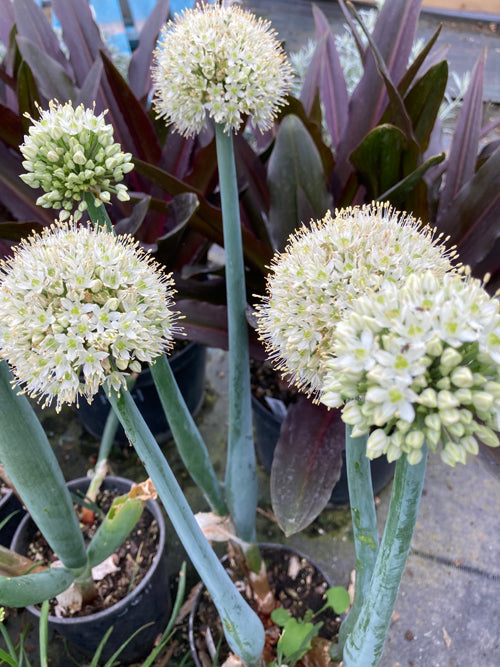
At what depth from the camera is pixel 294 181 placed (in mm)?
1094

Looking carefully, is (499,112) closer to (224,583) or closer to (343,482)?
(343,482)

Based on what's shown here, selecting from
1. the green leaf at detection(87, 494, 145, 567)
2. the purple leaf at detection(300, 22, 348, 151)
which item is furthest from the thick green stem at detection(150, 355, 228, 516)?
the purple leaf at detection(300, 22, 348, 151)

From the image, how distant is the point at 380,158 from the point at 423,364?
858 mm

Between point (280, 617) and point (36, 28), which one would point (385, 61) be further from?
point (280, 617)

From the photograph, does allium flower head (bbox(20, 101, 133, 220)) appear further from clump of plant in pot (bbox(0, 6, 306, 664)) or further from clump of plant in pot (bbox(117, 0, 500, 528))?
clump of plant in pot (bbox(117, 0, 500, 528))

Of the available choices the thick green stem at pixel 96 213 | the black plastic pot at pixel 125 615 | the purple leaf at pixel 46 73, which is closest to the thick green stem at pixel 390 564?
the thick green stem at pixel 96 213

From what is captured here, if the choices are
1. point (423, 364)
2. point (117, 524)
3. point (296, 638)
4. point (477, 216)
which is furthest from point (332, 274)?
point (477, 216)

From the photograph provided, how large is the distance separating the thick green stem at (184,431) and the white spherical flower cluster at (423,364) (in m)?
0.32

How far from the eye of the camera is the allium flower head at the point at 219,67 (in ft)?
2.29

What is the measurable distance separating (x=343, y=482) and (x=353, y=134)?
878mm

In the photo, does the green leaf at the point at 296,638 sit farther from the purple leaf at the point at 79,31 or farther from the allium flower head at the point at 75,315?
the purple leaf at the point at 79,31

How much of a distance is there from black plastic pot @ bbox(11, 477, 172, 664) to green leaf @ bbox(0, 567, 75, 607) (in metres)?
0.17

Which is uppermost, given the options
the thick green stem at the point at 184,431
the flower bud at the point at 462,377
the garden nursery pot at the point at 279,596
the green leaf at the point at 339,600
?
the flower bud at the point at 462,377

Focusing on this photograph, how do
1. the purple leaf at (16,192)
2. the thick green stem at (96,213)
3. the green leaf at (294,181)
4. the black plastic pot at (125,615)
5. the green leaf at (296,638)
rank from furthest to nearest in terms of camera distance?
the purple leaf at (16,192), the green leaf at (294,181), the black plastic pot at (125,615), the green leaf at (296,638), the thick green stem at (96,213)
